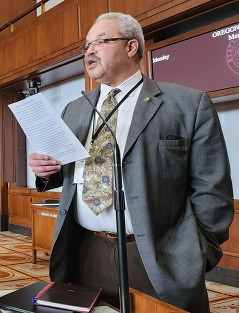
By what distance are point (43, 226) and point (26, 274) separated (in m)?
0.61

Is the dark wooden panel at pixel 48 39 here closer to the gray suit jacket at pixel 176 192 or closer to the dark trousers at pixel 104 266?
the gray suit jacket at pixel 176 192

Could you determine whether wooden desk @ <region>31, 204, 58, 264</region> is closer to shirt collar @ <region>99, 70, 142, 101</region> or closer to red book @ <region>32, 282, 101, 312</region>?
shirt collar @ <region>99, 70, 142, 101</region>

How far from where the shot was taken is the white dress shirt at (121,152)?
130cm

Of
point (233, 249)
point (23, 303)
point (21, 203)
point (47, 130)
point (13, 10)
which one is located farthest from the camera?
point (13, 10)

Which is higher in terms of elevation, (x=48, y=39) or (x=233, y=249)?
(x=48, y=39)

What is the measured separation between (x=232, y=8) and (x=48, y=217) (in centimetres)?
293

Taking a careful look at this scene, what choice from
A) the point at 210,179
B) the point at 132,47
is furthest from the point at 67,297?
the point at 132,47

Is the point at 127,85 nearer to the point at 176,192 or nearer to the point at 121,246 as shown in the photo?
the point at 176,192

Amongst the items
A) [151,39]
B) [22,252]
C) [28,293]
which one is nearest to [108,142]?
[28,293]

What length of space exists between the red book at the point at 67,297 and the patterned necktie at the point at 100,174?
33 cm

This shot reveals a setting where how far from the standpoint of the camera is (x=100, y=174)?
131cm

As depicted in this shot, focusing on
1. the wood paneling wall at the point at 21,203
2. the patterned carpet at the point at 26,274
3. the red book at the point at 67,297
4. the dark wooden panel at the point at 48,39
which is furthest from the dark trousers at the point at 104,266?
the wood paneling wall at the point at 21,203

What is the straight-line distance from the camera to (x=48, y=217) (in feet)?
13.7

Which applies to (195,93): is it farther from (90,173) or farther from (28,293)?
(28,293)
